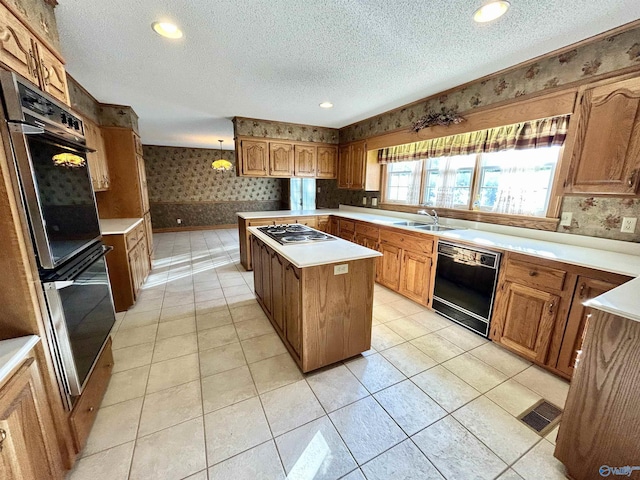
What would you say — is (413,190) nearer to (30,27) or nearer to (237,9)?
(237,9)

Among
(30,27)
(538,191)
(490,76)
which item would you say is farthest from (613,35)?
(30,27)

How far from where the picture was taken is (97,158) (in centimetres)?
312

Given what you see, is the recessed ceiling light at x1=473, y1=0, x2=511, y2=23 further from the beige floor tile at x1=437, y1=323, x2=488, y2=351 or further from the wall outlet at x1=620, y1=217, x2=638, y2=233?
the beige floor tile at x1=437, y1=323, x2=488, y2=351

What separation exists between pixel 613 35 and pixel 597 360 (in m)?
2.17

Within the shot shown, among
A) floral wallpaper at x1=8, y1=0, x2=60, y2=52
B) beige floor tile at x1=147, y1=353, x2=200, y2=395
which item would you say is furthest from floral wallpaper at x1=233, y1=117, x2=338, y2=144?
beige floor tile at x1=147, y1=353, x2=200, y2=395

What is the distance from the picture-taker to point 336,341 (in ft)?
6.49

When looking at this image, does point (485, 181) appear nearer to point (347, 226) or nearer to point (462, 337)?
point (462, 337)

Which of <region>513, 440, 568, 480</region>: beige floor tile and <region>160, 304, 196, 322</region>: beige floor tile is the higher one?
<region>160, 304, 196, 322</region>: beige floor tile

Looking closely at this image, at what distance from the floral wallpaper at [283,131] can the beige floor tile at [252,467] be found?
397 cm

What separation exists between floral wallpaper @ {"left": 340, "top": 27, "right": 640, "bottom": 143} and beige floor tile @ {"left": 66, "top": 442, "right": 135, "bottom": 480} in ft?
12.4

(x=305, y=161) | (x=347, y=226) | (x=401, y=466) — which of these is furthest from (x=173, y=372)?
(x=305, y=161)

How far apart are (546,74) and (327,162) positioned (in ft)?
10.7

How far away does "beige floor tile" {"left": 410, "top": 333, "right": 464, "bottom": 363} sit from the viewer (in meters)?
2.15

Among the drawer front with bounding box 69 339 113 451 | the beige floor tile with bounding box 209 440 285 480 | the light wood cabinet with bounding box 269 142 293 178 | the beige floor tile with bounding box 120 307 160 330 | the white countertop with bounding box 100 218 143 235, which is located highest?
the light wood cabinet with bounding box 269 142 293 178
